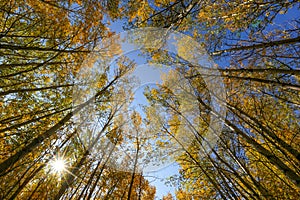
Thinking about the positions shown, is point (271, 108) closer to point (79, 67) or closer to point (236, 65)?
point (236, 65)

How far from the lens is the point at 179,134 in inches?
230

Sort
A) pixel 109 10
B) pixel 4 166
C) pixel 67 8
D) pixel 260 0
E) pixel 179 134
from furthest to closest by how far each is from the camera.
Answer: pixel 179 134 < pixel 109 10 < pixel 67 8 < pixel 260 0 < pixel 4 166

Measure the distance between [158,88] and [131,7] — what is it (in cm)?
320

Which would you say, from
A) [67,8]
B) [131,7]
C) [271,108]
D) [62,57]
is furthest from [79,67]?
[271,108]

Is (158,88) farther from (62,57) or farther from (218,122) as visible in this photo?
(62,57)

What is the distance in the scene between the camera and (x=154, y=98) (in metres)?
6.57

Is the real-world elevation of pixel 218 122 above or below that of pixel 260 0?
below

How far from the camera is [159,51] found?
5.07m

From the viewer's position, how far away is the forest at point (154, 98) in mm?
3041

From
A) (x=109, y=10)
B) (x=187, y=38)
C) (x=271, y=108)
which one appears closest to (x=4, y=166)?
(x=109, y=10)

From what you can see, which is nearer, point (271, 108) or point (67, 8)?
point (67, 8)

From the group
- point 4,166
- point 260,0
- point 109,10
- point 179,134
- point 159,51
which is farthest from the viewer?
point 179,134

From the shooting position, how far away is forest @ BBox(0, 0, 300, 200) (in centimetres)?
304

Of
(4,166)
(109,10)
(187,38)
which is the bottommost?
(4,166)
